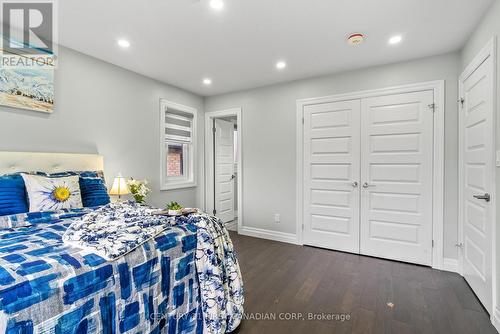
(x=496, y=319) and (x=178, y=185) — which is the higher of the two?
(x=178, y=185)

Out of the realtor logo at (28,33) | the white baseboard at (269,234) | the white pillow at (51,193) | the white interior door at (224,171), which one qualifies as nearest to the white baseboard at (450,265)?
the white baseboard at (269,234)

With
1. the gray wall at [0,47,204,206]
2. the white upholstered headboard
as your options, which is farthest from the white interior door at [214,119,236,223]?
the white upholstered headboard

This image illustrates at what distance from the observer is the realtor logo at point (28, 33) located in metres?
2.05

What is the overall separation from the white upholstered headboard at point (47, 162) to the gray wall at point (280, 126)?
2.21m

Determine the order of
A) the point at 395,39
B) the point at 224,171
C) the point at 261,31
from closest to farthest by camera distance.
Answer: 1. the point at 261,31
2. the point at 395,39
3. the point at 224,171

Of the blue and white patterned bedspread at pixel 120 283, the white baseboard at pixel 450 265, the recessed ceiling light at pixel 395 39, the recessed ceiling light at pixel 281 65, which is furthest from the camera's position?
the recessed ceiling light at pixel 281 65

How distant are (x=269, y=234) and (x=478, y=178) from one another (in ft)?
8.75

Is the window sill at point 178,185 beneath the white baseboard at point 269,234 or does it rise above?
above

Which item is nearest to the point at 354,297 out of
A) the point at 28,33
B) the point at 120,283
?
the point at 120,283

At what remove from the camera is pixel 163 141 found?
3738 mm

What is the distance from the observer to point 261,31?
235 centimetres

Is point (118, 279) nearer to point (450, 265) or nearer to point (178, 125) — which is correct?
point (178, 125)

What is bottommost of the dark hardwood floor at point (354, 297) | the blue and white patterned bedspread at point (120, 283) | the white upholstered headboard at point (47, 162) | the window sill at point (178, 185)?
the dark hardwood floor at point (354, 297)

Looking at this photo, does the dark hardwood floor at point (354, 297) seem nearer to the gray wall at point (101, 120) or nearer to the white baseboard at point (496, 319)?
the white baseboard at point (496, 319)
